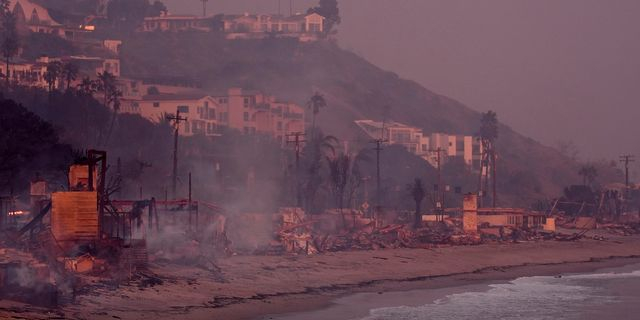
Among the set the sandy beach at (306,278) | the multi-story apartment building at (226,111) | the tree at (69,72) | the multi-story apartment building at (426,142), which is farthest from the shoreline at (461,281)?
the multi-story apartment building at (426,142)

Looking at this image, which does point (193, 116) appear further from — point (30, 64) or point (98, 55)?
point (98, 55)

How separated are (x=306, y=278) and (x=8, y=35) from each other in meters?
138

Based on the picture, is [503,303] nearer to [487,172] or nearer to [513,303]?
[513,303]

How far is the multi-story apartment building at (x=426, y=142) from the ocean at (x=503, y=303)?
407 feet

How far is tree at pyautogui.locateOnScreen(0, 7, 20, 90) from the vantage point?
14230cm

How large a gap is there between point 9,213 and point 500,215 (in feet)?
179

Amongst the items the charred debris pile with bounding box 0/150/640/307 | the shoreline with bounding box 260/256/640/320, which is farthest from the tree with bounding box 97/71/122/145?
the shoreline with bounding box 260/256/640/320

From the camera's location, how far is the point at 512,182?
590 feet

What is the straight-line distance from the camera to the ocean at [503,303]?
136 feet

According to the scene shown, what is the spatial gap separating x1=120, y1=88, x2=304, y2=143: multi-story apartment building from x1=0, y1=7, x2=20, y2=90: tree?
16310mm

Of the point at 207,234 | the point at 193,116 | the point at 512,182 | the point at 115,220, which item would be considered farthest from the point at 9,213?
the point at 512,182

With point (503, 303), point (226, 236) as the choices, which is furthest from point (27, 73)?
point (503, 303)

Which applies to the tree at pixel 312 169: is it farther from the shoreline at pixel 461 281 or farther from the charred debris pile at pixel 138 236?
the shoreline at pixel 461 281

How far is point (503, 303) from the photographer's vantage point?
153 ft
